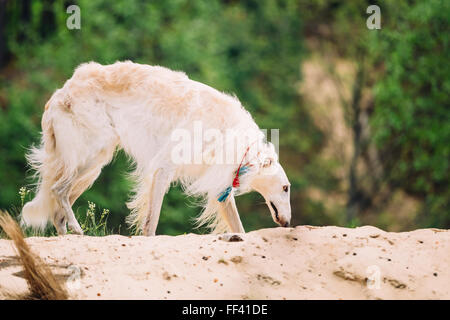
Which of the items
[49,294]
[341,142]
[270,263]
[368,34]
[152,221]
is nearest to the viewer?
[49,294]

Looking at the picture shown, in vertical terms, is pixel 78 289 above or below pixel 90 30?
below

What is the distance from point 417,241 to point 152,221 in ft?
8.48

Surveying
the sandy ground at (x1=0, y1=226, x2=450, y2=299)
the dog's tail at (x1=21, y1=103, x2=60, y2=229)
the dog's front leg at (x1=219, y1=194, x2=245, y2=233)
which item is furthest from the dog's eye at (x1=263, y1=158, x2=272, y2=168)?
the dog's tail at (x1=21, y1=103, x2=60, y2=229)

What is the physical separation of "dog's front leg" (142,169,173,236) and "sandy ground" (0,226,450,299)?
837 mm

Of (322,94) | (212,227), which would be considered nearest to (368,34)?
(322,94)

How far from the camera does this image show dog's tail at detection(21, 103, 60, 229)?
664 centimetres

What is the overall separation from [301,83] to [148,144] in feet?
48.3

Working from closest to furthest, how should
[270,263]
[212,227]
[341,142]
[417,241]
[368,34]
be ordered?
[270,263] → [417,241] → [212,227] → [368,34] → [341,142]

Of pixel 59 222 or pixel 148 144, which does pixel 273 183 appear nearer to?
pixel 148 144

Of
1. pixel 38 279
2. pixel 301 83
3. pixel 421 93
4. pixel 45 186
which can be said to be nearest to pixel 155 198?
pixel 45 186

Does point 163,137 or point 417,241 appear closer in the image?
point 417,241

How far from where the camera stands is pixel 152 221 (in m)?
6.44

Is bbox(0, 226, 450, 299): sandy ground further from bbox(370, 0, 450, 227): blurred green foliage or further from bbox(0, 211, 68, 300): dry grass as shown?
bbox(370, 0, 450, 227): blurred green foliage

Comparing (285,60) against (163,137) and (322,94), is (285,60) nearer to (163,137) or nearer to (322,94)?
(322,94)
